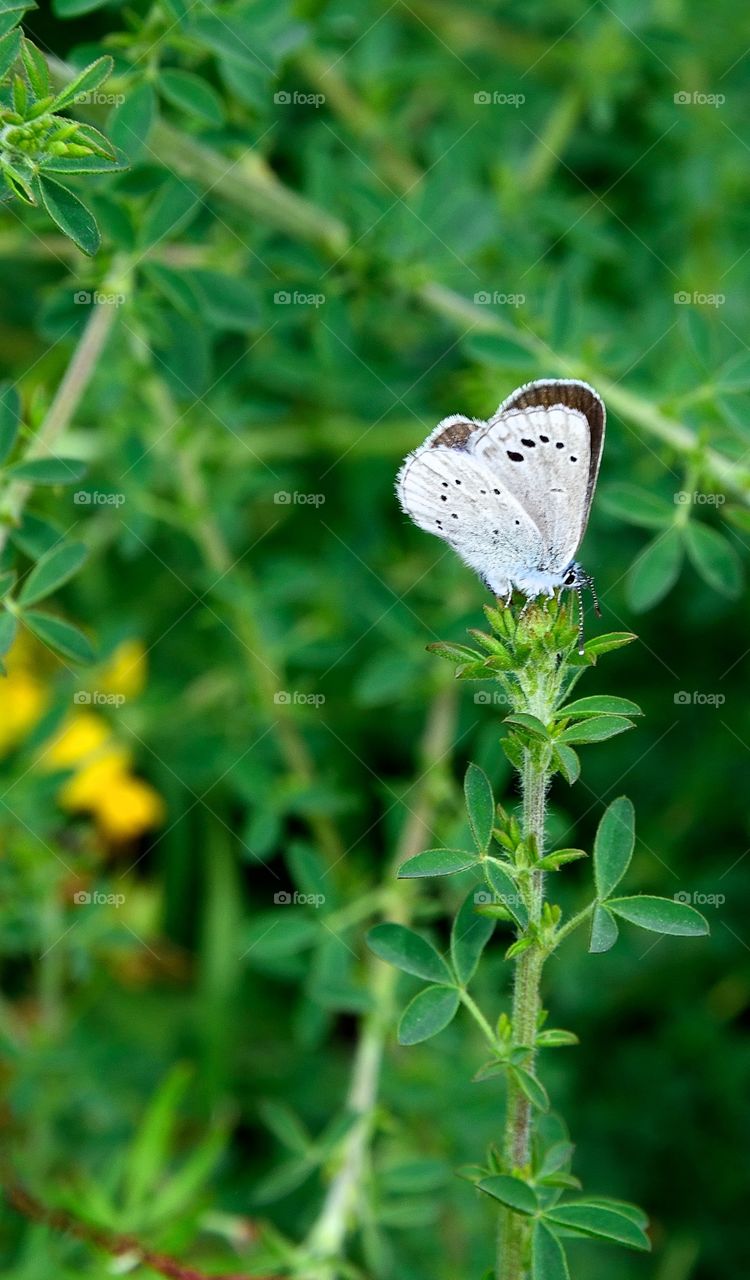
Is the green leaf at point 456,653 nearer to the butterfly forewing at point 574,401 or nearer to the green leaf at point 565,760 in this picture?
the green leaf at point 565,760

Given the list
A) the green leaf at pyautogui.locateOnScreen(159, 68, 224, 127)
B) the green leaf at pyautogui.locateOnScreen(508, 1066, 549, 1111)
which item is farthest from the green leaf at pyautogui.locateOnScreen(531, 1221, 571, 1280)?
the green leaf at pyautogui.locateOnScreen(159, 68, 224, 127)

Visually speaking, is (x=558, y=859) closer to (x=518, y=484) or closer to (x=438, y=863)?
(x=438, y=863)

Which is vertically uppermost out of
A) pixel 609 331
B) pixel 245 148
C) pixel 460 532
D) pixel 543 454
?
pixel 245 148

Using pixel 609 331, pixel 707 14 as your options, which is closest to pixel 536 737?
pixel 609 331

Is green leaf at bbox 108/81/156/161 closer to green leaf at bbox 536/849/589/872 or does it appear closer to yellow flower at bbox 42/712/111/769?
green leaf at bbox 536/849/589/872

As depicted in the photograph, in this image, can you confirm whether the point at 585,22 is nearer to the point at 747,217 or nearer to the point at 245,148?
the point at 747,217

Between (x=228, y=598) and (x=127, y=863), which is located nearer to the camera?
(x=228, y=598)

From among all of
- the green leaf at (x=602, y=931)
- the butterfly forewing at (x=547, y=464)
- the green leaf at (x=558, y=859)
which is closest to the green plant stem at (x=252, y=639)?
the butterfly forewing at (x=547, y=464)

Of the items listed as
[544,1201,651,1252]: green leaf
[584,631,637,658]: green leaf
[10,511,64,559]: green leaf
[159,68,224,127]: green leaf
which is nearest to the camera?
[584,631,637,658]: green leaf
